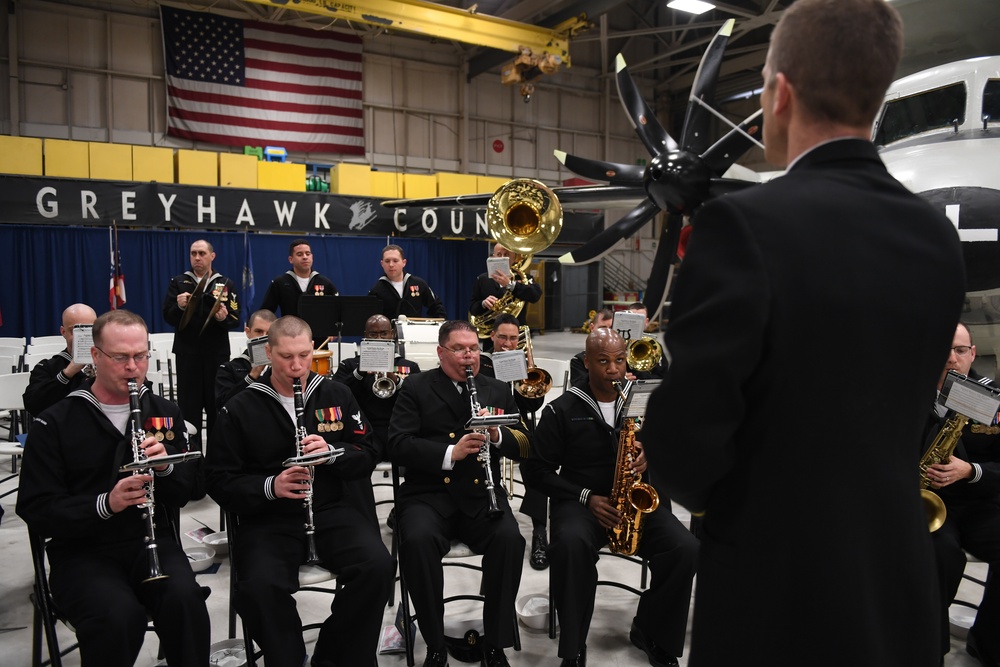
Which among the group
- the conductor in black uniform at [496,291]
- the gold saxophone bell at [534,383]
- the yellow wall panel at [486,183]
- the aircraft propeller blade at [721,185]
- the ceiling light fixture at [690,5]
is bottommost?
the gold saxophone bell at [534,383]

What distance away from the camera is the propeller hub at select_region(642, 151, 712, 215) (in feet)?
21.8

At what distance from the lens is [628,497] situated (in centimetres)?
354

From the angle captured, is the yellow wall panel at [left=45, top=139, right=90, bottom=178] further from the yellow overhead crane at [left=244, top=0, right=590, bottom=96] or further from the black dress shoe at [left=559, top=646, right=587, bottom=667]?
the black dress shoe at [left=559, top=646, right=587, bottom=667]

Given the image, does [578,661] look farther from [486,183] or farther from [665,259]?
[486,183]

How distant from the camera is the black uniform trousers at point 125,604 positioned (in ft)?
8.61

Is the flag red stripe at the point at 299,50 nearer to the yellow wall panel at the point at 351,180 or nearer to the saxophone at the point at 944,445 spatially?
the yellow wall panel at the point at 351,180

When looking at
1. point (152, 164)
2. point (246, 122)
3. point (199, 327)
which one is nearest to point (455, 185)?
point (246, 122)

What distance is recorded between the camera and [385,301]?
7.27 metres

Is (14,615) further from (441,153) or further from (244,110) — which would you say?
(441,153)

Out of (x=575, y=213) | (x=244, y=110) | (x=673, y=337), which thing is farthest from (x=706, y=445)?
(x=244, y=110)

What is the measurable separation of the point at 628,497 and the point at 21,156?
42.9 ft

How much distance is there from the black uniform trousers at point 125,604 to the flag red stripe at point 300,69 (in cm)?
1627

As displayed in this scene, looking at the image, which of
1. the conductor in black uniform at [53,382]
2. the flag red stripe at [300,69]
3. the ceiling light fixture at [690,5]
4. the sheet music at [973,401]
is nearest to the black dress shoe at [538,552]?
the sheet music at [973,401]

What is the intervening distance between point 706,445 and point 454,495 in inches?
108
